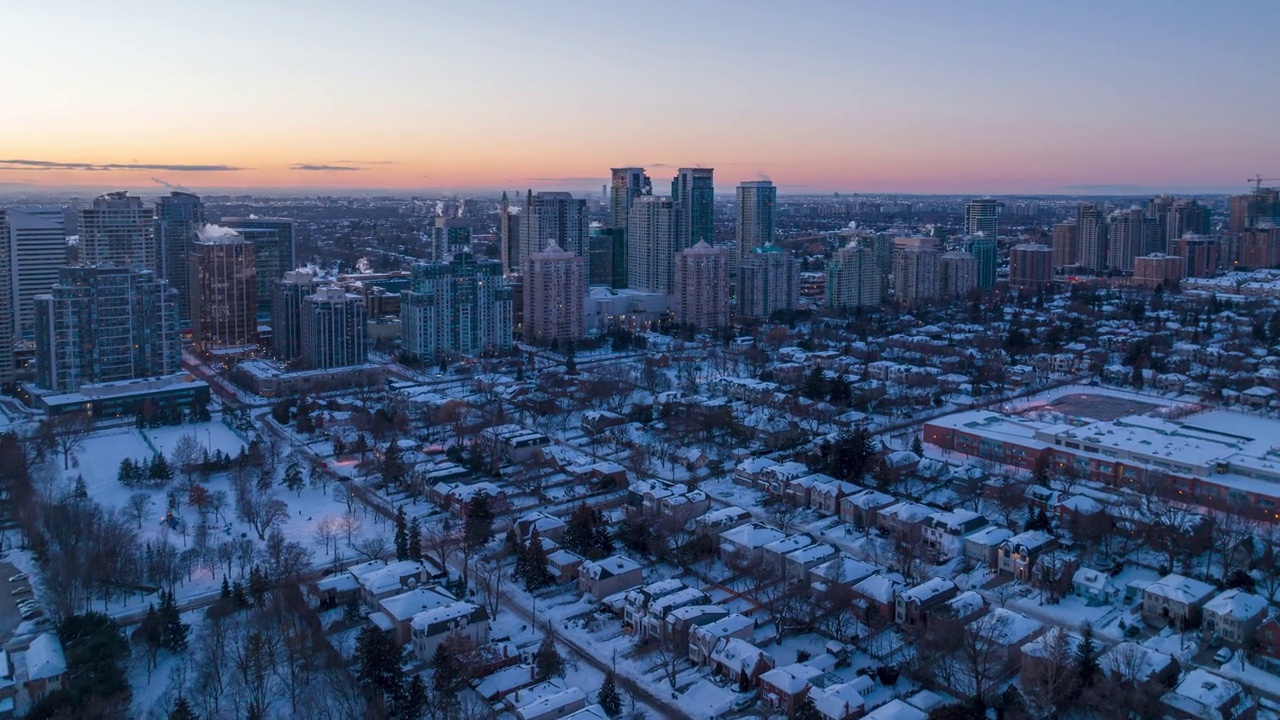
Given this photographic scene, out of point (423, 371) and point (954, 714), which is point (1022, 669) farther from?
point (423, 371)

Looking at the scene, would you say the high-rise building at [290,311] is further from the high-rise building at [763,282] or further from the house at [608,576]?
the house at [608,576]

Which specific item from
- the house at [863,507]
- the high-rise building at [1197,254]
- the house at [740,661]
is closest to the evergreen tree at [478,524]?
the house at [740,661]

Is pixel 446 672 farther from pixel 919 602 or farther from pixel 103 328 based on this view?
pixel 103 328

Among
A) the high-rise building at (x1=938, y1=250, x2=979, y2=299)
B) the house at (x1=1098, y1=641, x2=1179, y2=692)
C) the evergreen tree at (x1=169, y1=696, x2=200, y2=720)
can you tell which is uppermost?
the high-rise building at (x1=938, y1=250, x2=979, y2=299)

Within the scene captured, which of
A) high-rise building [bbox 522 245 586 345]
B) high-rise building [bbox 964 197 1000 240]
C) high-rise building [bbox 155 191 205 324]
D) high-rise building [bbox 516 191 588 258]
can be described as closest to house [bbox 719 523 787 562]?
high-rise building [bbox 522 245 586 345]

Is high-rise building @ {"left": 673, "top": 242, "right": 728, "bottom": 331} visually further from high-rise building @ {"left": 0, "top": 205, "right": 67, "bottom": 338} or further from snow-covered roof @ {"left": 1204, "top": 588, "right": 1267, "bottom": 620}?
snow-covered roof @ {"left": 1204, "top": 588, "right": 1267, "bottom": 620}

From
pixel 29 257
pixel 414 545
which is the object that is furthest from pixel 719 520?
pixel 29 257

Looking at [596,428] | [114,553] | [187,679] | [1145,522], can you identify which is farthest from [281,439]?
[1145,522]
